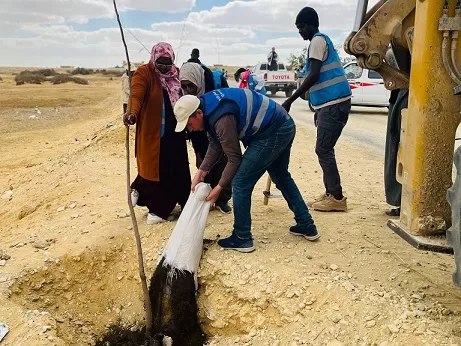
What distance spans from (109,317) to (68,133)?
11551 millimetres

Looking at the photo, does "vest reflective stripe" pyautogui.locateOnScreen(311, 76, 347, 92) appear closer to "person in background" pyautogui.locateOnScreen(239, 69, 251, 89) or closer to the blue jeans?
the blue jeans

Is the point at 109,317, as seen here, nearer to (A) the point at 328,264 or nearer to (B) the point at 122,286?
(B) the point at 122,286

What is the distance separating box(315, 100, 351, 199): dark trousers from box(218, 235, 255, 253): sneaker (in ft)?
3.97

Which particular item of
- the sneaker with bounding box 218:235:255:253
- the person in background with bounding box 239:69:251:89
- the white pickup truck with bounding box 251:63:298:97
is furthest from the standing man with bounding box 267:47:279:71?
the sneaker with bounding box 218:235:255:253

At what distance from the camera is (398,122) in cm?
446

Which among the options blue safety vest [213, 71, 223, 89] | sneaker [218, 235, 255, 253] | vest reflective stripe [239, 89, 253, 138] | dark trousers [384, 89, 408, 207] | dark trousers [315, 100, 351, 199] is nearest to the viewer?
vest reflective stripe [239, 89, 253, 138]

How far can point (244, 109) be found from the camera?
3.66 m

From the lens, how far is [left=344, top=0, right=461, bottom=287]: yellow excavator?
2672 mm

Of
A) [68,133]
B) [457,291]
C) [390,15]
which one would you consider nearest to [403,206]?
[457,291]

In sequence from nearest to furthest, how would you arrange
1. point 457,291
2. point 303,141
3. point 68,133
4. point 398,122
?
point 457,291 < point 398,122 < point 303,141 < point 68,133

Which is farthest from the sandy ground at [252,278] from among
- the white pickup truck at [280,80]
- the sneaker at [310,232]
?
the white pickup truck at [280,80]

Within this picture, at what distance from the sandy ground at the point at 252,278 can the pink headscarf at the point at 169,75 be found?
118 centimetres

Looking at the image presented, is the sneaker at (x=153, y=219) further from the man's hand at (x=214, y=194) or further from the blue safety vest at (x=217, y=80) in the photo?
the blue safety vest at (x=217, y=80)

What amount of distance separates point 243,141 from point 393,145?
146 cm
